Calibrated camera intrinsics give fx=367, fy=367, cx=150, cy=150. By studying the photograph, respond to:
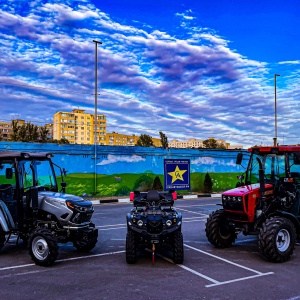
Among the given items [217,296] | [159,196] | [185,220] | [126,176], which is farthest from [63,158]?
[217,296]

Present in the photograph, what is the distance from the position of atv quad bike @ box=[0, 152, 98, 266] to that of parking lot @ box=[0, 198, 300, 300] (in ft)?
1.34

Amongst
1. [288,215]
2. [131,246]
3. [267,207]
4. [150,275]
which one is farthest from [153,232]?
[288,215]

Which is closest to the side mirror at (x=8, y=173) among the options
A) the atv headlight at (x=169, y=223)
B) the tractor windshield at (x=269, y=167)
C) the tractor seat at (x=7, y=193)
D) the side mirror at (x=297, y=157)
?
the tractor seat at (x=7, y=193)

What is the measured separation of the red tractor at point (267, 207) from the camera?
7.62 metres

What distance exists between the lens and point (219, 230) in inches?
350

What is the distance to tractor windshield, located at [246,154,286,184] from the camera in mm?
8825

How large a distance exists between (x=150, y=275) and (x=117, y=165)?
49.4 ft

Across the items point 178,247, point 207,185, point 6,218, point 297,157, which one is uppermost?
point 297,157

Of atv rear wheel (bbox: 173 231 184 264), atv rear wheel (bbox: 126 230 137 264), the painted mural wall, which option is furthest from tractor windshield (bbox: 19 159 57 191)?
the painted mural wall

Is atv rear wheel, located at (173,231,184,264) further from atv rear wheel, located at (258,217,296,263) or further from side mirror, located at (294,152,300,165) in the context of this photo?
side mirror, located at (294,152,300,165)

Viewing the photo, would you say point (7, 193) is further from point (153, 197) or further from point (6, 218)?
point (153, 197)

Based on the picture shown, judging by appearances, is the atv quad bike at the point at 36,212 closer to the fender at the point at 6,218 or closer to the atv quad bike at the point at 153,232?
the fender at the point at 6,218

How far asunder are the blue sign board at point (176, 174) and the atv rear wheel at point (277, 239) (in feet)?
43.9

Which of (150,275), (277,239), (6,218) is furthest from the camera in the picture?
(6,218)
